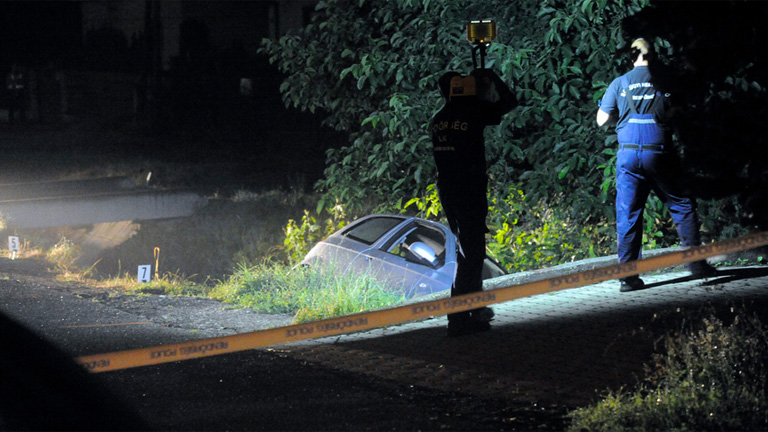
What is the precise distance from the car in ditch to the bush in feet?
14.1

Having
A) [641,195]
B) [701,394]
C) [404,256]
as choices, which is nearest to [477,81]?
[641,195]

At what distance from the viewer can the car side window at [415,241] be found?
390 inches

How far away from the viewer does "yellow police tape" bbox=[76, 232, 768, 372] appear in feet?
15.5

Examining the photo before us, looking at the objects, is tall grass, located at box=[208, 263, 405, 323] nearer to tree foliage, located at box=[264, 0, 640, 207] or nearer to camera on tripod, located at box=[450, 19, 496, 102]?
tree foliage, located at box=[264, 0, 640, 207]

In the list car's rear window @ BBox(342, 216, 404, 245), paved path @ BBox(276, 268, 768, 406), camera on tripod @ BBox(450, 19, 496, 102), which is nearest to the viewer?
paved path @ BBox(276, 268, 768, 406)

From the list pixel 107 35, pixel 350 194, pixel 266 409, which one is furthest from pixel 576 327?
pixel 107 35

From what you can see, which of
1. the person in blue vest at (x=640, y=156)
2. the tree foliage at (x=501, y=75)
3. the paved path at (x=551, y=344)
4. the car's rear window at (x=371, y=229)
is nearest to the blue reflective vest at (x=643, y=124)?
the person in blue vest at (x=640, y=156)

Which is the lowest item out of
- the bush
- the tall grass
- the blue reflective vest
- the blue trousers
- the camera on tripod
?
the tall grass

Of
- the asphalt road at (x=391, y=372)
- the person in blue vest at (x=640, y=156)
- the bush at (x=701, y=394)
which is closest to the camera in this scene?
the bush at (x=701, y=394)

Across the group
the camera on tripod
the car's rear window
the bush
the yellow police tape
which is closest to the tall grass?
the car's rear window

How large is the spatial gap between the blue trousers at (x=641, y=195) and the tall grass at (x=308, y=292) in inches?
93.4

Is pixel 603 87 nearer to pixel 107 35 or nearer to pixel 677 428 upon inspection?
pixel 677 428

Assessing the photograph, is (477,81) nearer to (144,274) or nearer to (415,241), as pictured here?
(415,241)

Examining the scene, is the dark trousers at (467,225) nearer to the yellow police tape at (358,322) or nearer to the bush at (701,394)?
the yellow police tape at (358,322)
